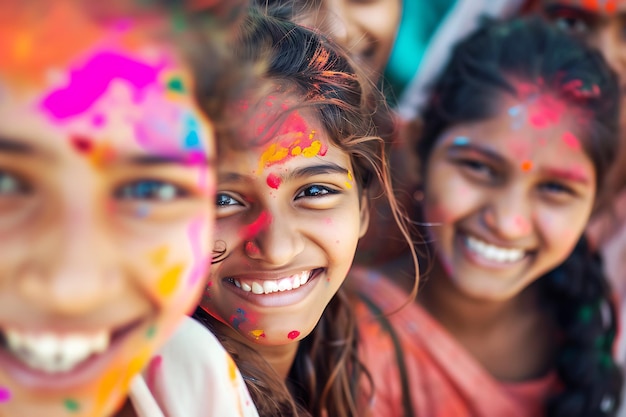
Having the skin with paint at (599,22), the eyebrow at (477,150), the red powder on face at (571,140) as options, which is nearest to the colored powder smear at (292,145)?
the eyebrow at (477,150)

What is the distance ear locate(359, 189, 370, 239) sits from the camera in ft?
3.57

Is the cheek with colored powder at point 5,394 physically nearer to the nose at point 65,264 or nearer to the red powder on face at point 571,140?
the nose at point 65,264

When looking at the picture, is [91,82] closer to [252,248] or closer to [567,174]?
[252,248]

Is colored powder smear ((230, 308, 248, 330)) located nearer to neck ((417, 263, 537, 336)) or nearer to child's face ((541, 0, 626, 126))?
neck ((417, 263, 537, 336))

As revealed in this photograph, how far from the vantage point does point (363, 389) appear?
134 cm

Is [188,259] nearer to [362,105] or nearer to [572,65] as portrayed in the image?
[362,105]

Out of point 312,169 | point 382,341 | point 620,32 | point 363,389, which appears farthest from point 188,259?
point 620,32

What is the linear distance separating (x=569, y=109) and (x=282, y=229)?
76 cm

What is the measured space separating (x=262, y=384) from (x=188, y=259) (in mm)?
447

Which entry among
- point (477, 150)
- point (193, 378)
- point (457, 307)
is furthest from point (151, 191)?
point (457, 307)

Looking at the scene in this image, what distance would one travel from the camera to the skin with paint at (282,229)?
873mm

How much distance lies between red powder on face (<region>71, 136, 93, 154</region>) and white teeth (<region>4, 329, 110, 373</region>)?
15cm

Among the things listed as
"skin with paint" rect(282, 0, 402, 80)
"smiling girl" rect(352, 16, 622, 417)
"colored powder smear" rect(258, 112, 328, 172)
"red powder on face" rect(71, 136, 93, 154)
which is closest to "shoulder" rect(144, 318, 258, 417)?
"colored powder smear" rect(258, 112, 328, 172)

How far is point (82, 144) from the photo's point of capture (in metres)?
0.52
